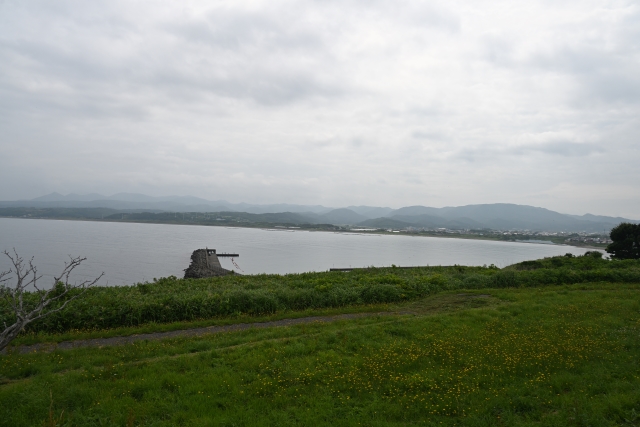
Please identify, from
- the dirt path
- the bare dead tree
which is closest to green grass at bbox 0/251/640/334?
the dirt path

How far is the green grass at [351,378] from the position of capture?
5473mm

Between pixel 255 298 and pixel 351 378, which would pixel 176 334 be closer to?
pixel 255 298

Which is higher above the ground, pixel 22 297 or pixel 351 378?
pixel 22 297

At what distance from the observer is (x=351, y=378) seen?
6.72 meters

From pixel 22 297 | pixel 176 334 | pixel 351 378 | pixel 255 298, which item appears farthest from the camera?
pixel 255 298

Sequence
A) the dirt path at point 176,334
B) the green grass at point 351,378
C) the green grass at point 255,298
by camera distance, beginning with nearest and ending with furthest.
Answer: the green grass at point 351,378
the dirt path at point 176,334
the green grass at point 255,298

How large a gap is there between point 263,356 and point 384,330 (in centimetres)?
342

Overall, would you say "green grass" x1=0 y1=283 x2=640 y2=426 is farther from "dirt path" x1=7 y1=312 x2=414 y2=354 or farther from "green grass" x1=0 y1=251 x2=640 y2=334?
"green grass" x1=0 y1=251 x2=640 y2=334

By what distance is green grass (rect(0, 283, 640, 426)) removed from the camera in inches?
215

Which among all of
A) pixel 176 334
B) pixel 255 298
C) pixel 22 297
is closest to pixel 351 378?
pixel 176 334

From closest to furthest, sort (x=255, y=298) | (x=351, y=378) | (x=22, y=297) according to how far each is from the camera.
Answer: (x=351, y=378) < (x=22, y=297) < (x=255, y=298)

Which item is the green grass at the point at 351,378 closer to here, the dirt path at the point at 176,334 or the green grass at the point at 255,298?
the dirt path at the point at 176,334

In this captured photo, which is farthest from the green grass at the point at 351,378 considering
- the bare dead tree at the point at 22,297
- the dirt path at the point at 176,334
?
the bare dead tree at the point at 22,297

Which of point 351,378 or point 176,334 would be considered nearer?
point 351,378
